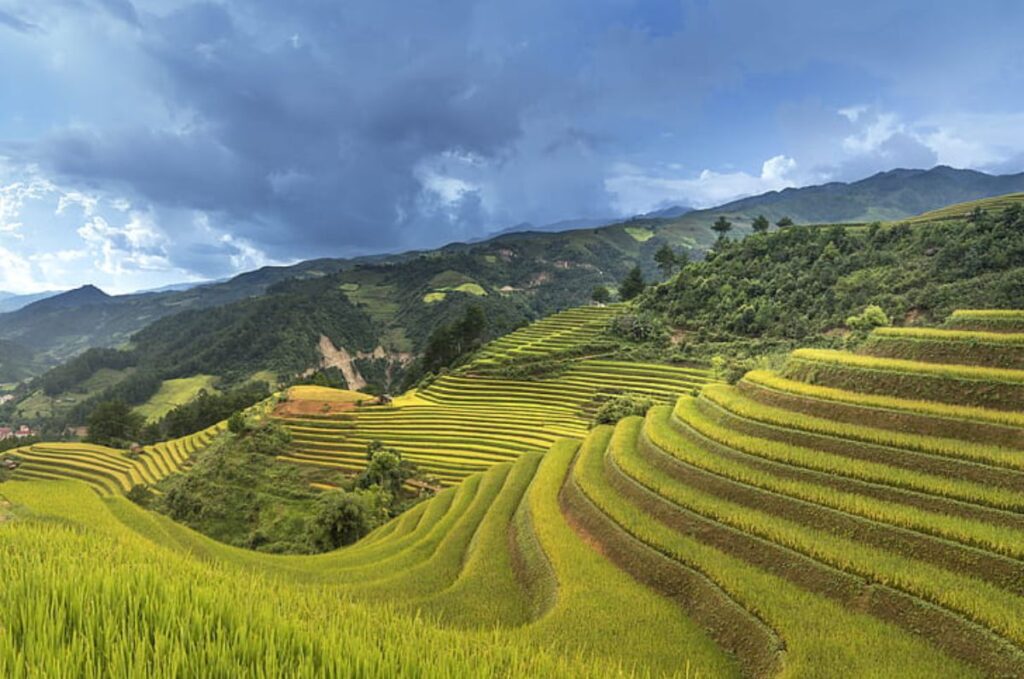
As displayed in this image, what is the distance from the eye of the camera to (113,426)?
221 ft

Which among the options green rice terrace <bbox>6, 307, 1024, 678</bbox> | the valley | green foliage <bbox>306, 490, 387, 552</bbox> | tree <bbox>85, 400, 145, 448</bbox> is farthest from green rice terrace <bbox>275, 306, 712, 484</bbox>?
tree <bbox>85, 400, 145, 448</bbox>

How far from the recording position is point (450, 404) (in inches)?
2126

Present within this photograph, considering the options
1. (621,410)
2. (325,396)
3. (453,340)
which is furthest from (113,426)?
(621,410)

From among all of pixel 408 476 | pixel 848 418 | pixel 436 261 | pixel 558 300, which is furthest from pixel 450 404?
pixel 436 261

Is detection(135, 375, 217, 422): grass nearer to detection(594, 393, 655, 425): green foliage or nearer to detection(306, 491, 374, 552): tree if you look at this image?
detection(306, 491, 374, 552): tree

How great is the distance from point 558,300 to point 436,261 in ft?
187

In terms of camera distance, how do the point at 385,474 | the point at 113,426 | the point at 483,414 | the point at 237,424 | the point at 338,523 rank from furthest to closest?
Result: the point at 113,426 → the point at 483,414 → the point at 237,424 → the point at 385,474 → the point at 338,523

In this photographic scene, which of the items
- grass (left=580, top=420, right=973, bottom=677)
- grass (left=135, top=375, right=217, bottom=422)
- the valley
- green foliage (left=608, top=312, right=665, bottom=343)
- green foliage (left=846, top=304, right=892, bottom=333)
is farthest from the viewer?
grass (left=135, top=375, right=217, bottom=422)

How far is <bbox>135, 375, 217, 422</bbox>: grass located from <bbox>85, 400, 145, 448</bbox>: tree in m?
30.3

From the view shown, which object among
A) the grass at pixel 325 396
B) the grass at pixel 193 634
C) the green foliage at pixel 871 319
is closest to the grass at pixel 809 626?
the grass at pixel 193 634

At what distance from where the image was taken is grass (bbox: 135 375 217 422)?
101500mm

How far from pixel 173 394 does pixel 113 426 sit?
4851 cm

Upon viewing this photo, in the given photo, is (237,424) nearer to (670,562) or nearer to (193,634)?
(670,562)

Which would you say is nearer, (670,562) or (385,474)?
(670,562)
